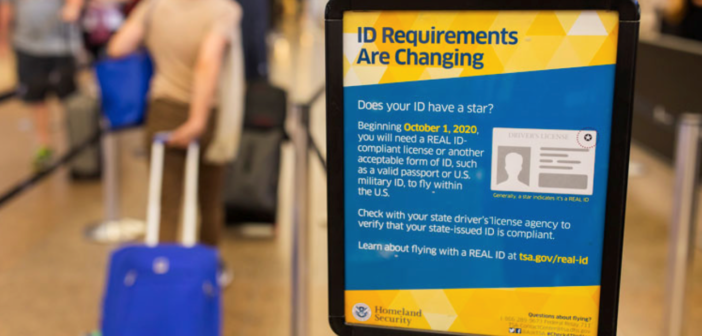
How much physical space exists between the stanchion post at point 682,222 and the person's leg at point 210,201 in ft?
7.03

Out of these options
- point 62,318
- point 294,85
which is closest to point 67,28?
point 62,318

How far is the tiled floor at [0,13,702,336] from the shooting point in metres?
3.95

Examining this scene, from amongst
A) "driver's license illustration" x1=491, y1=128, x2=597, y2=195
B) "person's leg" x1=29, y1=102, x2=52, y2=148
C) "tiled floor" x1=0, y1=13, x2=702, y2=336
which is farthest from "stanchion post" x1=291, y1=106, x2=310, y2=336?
Answer: "person's leg" x1=29, y1=102, x2=52, y2=148

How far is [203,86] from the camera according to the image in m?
3.67

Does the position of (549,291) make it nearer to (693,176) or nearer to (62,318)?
(693,176)

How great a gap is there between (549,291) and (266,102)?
12.5ft

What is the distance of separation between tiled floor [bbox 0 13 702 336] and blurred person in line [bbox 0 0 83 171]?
50 cm

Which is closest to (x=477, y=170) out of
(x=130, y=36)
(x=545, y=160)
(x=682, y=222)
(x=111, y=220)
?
(x=545, y=160)

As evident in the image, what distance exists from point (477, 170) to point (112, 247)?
394 centimetres

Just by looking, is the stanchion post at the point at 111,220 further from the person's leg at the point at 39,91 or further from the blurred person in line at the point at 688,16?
the blurred person in line at the point at 688,16

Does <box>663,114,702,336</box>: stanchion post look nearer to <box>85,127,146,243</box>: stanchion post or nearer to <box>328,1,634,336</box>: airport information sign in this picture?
<box>328,1,634,336</box>: airport information sign

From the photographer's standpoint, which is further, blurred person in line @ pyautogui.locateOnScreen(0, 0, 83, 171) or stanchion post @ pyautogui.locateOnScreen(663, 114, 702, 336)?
blurred person in line @ pyautogui.locateOnScreen(0, 0, 83, 171)

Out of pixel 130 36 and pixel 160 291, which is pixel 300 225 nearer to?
pixel 160 291

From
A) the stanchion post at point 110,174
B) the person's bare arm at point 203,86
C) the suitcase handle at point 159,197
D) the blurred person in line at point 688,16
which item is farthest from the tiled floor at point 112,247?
the blurred person in line at point 688,16
